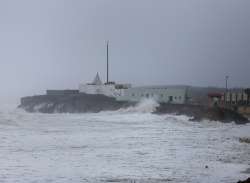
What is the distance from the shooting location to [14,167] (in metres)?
13.3

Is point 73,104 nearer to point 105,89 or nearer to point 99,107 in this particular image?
point 99,107

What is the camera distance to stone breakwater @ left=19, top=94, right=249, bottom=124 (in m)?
41.6

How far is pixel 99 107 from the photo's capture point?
59.6m

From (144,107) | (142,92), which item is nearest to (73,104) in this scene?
(142,92)

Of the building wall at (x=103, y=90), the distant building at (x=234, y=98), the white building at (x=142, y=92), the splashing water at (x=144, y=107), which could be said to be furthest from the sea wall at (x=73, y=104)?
the distant building at (x=234, y=98)

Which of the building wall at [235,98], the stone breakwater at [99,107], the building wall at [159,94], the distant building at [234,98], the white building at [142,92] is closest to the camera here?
the stone breakwater at [99,107]

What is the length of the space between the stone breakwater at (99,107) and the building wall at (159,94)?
2366mm

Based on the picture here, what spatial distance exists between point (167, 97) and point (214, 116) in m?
18.9

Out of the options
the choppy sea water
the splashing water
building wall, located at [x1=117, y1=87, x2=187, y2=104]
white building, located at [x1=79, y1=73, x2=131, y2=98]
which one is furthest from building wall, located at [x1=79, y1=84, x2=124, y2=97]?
the choppy sea water

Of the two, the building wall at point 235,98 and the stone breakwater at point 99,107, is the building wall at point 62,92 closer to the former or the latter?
the stone breakwater at point 99,107

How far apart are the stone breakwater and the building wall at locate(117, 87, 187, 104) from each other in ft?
7.76

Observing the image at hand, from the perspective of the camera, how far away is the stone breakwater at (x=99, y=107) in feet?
136

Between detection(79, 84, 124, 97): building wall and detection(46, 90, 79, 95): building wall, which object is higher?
detection(79, 84, 124, 97): building wall

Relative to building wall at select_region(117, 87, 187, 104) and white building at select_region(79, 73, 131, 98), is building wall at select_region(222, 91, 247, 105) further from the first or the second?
white building at select_region(79, 73, 131, 98)
